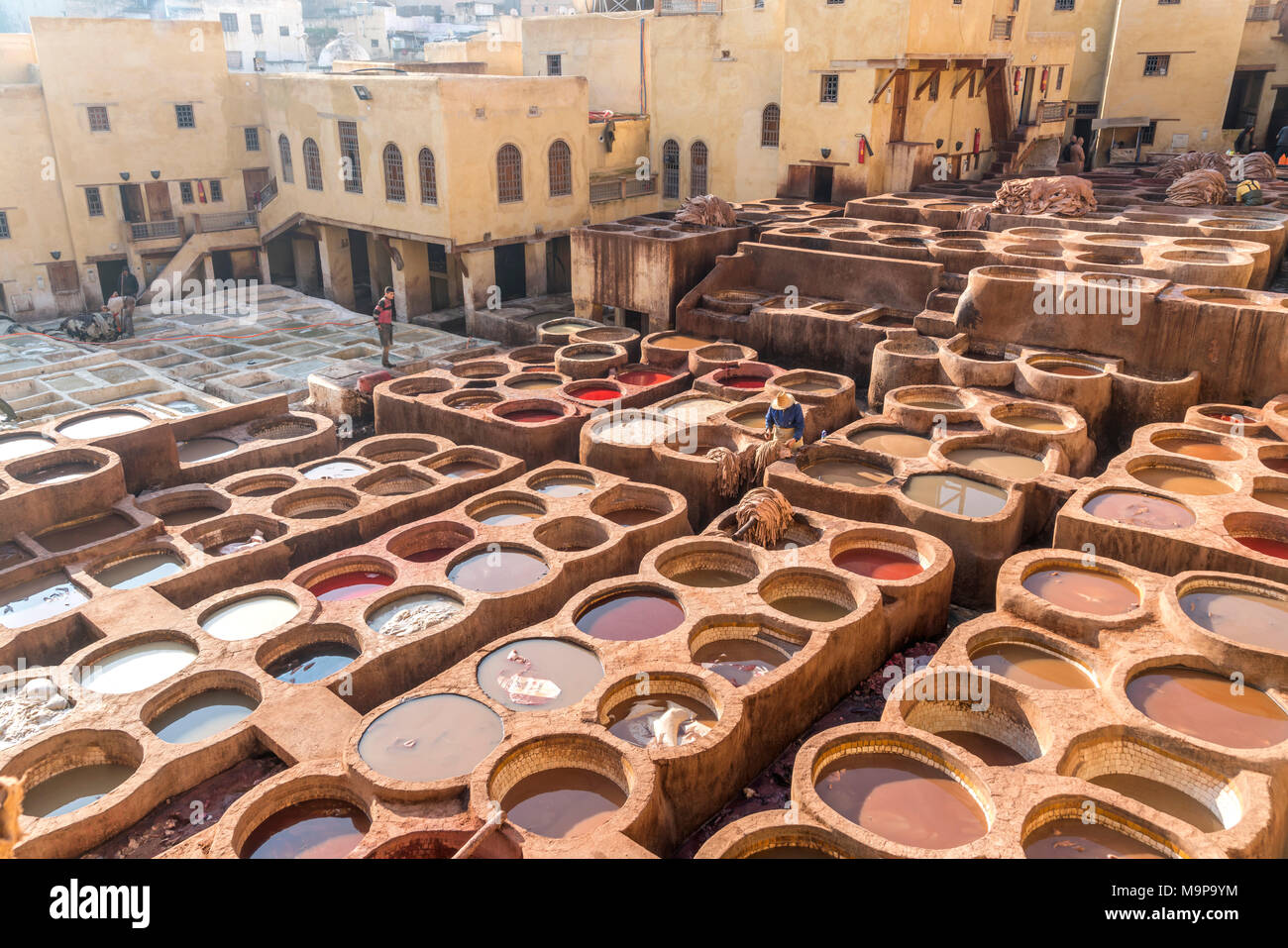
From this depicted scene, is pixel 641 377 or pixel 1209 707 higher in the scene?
pixel 641 377

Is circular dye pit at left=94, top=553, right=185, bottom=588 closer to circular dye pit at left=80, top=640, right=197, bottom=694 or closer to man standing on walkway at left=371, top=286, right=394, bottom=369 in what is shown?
circular dye pit at left=80, top=640, right=197, bottom=694

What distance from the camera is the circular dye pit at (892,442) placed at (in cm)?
1567

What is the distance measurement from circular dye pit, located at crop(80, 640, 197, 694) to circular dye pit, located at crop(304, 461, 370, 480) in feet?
18.3

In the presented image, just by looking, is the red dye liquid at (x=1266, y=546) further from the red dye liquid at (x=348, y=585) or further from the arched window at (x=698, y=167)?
the arched window at (x=698, y=167)

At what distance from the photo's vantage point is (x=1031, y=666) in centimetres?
1065

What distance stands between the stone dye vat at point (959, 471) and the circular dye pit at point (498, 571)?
4.05 meters

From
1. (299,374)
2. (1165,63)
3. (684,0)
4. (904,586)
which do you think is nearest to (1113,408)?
(904,586)

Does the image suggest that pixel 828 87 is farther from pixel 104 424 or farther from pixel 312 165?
pixel 104 424

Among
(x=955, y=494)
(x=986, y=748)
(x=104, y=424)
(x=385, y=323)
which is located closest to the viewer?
(x=986, y=748)

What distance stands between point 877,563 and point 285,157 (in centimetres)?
2878

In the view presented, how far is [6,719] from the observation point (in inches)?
412

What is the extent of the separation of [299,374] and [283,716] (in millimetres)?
16592

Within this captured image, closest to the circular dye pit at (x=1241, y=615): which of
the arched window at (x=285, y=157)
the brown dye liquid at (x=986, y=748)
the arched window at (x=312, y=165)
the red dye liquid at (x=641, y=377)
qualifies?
the brown dye liquid at (x=986, y=748)

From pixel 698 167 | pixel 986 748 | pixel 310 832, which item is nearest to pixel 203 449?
pixel 310 832
